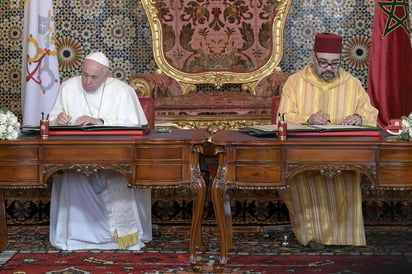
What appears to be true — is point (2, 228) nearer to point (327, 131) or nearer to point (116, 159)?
point (116, 159)

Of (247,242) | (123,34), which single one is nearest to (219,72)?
(123,34)

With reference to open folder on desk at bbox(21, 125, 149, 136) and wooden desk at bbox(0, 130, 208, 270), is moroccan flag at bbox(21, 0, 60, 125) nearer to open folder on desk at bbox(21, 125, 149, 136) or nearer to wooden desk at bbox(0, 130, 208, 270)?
open folder on desk at bbox(21, 125, 149, 136)

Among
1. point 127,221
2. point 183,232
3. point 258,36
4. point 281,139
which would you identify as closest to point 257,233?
point 183,232

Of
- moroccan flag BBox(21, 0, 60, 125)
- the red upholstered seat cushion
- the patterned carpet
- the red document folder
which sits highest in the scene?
moroccan flag BBox(21, 0, 60, 125)

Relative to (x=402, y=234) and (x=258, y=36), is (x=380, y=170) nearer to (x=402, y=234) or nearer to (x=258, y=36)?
(x=402, y=234)

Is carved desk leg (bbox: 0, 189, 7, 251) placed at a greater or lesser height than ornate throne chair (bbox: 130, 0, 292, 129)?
lesser

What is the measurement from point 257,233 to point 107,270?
1.56 m

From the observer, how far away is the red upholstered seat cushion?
25.6 ft

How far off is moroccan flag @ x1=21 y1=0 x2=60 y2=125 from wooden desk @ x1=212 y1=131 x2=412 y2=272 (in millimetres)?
3743

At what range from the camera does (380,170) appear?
4.56 metres

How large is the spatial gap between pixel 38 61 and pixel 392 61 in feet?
11.9

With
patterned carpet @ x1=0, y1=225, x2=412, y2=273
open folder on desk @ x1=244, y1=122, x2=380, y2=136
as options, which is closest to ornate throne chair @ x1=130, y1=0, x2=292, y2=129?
patterned carpet @ x1=0, y1=225, x2=412, y2=273

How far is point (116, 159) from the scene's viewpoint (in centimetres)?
471

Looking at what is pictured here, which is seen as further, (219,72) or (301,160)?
(219,72)
